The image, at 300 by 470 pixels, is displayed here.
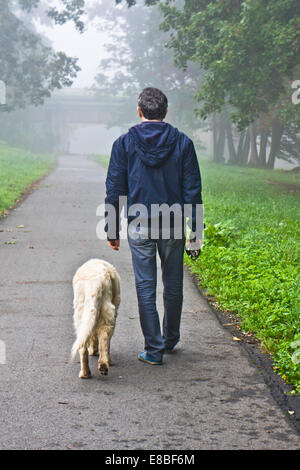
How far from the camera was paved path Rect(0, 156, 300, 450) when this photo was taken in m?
3.97

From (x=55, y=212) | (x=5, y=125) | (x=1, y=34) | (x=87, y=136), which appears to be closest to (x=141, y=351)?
(x=55, y=212)

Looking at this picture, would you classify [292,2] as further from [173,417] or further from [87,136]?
[87,136]

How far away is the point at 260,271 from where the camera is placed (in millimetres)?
8336

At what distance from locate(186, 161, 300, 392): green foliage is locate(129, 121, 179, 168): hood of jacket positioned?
1896 mm

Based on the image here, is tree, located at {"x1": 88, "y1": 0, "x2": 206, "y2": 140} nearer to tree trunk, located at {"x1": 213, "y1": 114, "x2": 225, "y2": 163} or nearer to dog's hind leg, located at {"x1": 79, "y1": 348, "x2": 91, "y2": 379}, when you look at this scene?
tree trunk, located at {"x1": 213, "y1": 114, "x2": 225, "y2": 163}

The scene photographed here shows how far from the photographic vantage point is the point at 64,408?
4398 mm

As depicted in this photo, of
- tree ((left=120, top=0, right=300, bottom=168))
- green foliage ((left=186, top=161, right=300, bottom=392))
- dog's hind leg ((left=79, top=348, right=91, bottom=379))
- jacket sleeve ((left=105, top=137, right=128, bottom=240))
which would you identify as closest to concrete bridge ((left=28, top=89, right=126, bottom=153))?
tree ((left=120, top=0, right=300, bottom=168))

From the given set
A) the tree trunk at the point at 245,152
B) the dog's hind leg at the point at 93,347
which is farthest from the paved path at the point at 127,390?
the tree trunk at the point at 245,152

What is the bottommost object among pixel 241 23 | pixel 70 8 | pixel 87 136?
pixel 87 136

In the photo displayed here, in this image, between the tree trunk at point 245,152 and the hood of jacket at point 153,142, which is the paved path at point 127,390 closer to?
the hood of jacket at point 153,142

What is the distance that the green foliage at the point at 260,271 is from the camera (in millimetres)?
6086

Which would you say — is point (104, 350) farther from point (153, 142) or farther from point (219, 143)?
point (219, 143)

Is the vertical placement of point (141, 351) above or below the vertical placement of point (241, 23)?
below
